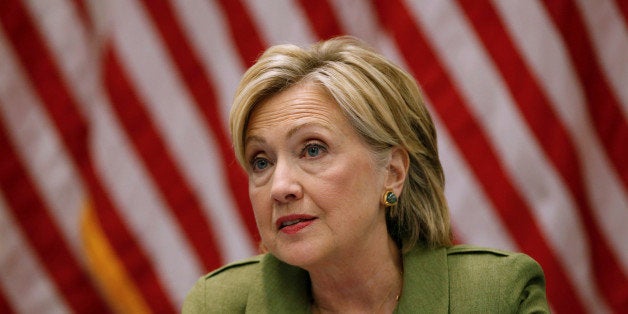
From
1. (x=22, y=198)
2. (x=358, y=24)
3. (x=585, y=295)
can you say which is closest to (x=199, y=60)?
(x=358, y=24)

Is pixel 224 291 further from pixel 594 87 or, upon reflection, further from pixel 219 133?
pixel 594 87

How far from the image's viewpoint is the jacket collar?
2023 millimetres

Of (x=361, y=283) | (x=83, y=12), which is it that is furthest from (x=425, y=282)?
(x=83, y=12)

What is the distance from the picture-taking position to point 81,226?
341cm

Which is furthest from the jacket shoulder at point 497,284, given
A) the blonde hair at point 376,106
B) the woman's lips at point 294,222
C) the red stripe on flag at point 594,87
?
the red stripe on flag at point 594,87

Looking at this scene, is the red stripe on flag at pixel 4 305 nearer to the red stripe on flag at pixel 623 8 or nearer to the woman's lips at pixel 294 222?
the woman's lips at pixel 294 222

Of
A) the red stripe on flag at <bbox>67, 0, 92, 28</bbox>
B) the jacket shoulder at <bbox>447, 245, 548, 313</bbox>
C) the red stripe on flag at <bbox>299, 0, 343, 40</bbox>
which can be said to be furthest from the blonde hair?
the red stripe on flag at <bbox>67, 0, 92, 28</bbox>

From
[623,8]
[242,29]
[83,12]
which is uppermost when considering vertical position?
[83,12]

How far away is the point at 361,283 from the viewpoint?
2090 mm

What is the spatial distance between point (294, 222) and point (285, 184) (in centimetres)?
9

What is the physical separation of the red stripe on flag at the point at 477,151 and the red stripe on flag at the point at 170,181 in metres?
0.98

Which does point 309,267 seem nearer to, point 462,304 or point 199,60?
point 462,304

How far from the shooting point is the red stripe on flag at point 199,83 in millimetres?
3287

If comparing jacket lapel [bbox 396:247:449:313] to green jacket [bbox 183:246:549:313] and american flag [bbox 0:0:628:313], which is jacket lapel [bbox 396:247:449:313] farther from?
american flag [bbox 0:0:628:313]
